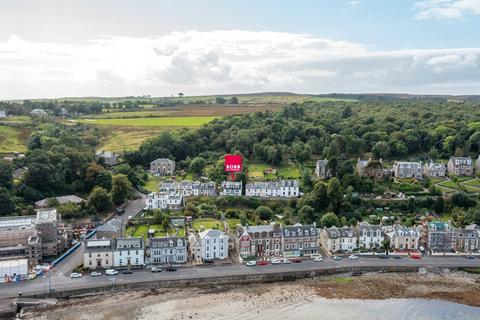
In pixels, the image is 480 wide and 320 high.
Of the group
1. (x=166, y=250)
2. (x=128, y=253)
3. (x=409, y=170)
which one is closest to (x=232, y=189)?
(x=166, y=250)

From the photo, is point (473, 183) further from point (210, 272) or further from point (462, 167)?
point (210, 272)

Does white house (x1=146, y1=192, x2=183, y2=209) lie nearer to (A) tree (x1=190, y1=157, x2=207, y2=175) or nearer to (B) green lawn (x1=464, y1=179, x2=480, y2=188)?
(A) tree (x1=190, y1=157, x2=207, y2=175)

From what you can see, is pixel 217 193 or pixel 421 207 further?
pixel 217 193

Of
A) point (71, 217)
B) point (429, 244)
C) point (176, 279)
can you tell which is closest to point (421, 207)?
point (429, 244)

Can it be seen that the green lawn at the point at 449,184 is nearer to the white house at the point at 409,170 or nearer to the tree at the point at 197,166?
the white house at the point at 409,170

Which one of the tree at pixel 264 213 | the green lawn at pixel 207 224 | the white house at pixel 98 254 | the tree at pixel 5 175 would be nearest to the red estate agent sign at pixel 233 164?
the tree at pixel 264 213

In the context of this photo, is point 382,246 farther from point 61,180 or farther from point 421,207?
point 61,180
